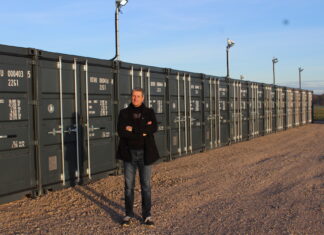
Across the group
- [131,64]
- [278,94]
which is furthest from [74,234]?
[278,94]

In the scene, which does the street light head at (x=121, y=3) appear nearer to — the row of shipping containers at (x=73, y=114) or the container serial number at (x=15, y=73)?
the row of shipping containers at (x=73, y=114)

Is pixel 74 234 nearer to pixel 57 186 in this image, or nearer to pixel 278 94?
pixel 57 186

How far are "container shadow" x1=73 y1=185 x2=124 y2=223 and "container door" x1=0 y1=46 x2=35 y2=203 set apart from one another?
102 centimetres

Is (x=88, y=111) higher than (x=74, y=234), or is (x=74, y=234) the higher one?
(x=88, y=111)

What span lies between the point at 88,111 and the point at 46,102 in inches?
47.2

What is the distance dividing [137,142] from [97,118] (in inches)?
143

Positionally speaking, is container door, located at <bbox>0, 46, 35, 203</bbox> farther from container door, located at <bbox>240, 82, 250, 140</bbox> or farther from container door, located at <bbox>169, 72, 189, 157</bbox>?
container door, located at <bbox>240, 82, 250, 140</bbox>

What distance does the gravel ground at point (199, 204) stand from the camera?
5.50 meters

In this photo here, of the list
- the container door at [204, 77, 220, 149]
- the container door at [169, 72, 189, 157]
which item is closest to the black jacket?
the container door at [169, 72, 189, 157]

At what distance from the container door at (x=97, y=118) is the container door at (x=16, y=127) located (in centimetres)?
143

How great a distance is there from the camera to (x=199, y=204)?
22.3 feet

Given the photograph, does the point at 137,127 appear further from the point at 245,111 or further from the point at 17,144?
the point at 245,111

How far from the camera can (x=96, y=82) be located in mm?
8797

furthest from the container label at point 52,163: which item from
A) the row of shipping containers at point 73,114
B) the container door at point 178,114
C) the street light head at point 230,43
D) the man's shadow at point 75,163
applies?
the street light head at point 230,43
